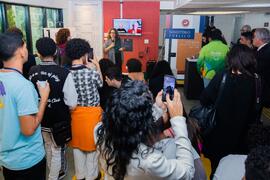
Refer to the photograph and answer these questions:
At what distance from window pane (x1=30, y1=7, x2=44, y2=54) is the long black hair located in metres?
5.03

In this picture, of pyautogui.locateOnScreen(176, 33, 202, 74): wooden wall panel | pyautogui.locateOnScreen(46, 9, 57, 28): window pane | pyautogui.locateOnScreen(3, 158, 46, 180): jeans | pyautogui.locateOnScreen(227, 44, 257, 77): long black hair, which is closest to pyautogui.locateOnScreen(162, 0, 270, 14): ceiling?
pyautogui.locateOnScreen(227, 44, 257, 77): long black hair

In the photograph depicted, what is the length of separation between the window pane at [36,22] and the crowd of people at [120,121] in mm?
3697

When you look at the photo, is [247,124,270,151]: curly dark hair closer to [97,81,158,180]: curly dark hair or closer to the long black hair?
the long black hair

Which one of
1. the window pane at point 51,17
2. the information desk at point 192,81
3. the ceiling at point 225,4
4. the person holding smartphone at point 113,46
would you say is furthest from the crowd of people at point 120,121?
the window pane at point 51,17

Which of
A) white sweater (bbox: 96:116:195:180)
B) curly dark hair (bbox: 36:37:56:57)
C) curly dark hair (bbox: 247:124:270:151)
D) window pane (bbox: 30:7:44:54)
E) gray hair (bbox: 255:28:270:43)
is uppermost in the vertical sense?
window pane (bbox: 30:7:44:54)

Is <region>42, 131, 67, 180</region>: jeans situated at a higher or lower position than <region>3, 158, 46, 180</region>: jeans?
lower

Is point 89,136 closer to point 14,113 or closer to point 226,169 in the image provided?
point 14,113

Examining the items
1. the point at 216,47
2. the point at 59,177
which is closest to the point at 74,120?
the point at 59,177

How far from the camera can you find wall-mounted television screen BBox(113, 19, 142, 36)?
8008 millimetres

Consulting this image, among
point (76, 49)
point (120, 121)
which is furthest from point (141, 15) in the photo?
point (120, 121)


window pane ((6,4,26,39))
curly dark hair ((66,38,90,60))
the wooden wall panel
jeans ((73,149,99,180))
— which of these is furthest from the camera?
the wooden wall panel

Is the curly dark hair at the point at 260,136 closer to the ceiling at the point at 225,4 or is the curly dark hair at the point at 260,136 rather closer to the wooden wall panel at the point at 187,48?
the ceiling at the point at 225,4

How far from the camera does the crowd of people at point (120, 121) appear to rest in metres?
1.02

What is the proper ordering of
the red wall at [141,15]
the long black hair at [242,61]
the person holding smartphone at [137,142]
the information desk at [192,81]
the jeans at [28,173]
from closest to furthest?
the person holding smartphone at [137,142] < the jeans at [28,173] < the long black hair at [242,61] < the information desk at [192,81] < the red wall at [141,15]
